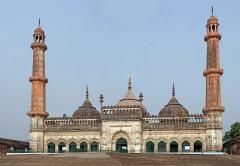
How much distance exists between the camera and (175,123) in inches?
2007

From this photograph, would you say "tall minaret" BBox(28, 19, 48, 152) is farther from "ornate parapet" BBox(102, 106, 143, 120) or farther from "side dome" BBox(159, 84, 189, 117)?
"side dome" BBox(159, 84, 189, 117)

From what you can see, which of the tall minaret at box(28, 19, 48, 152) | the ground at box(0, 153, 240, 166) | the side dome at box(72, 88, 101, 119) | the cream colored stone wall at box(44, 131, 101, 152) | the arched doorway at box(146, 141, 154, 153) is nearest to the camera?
the ground at box(0, 153, 240, 166)

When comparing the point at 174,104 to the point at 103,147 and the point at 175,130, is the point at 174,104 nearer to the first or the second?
the point at 175,130

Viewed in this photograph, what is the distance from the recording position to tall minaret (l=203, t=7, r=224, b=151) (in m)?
49.1

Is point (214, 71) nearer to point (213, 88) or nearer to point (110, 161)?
point (213, 88)

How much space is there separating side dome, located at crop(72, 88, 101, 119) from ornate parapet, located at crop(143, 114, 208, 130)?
8.75m

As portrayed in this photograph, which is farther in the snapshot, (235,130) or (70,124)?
(235,130)

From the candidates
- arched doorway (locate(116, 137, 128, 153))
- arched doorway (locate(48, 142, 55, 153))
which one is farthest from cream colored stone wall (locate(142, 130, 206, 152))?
arched doorway (locate(48, 142, 55, 153))

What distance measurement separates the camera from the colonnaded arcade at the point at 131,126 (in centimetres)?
5028

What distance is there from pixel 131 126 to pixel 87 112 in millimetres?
9180

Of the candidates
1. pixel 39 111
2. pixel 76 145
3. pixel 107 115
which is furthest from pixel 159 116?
pixel 39 111

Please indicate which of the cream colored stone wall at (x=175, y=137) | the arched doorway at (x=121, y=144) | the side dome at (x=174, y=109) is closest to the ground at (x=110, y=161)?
the cream colored stone wall at (x=175, y=137)

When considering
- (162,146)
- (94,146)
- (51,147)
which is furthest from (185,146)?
(51,147)

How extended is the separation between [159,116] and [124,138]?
5.40 meters
